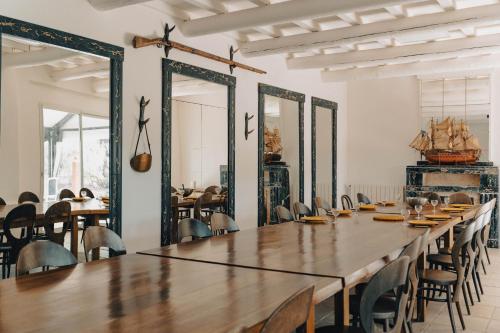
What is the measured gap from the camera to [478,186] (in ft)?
26.6

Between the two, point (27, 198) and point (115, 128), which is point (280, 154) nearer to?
point (115, 128)

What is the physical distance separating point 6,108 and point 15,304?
2.85 metres

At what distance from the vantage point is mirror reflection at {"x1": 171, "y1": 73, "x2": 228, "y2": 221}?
237 inches

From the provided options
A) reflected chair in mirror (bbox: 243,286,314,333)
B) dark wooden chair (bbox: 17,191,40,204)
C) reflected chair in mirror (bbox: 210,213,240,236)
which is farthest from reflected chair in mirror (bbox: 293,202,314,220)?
reflected chair in mirror (bbox: 243,286,314,333)

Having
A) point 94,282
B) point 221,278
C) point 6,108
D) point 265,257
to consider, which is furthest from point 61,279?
point 6,108

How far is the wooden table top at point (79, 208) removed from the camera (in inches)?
184

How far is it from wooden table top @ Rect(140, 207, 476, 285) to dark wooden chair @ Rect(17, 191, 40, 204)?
226 cm

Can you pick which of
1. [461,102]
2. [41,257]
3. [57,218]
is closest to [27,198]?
[57,218]

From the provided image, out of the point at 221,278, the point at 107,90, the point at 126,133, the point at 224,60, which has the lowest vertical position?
the point at 221,278

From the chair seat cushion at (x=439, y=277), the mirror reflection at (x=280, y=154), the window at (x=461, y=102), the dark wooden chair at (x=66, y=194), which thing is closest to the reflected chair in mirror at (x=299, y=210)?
the mirror reflection at (x=280, y=154)

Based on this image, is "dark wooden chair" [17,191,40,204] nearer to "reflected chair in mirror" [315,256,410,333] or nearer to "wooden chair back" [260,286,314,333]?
"reflected chair in mirror" [315,256,410,333]

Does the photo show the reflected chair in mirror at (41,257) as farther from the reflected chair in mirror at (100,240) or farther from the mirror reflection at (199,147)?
the mirror reflection at (199,147)

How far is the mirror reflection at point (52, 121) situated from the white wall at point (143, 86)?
0.23 meters

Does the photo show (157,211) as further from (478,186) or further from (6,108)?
(478,186)
